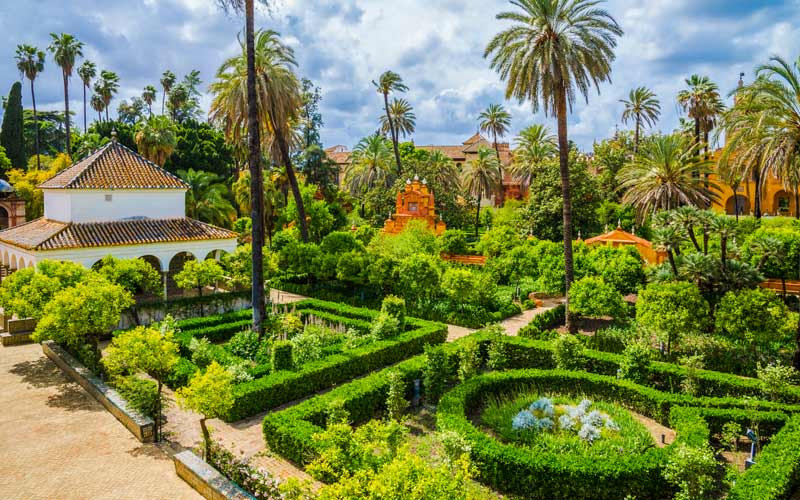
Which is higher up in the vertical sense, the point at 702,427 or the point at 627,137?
the point at 627,137

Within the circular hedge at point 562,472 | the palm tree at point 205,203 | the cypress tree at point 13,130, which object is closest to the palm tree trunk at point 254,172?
the circular hedge at point 562,472

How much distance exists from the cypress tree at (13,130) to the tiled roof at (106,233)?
37.6 meters

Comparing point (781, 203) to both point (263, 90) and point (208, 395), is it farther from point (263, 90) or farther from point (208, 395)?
point (208, 395)

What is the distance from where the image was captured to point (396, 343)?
63.1 feet

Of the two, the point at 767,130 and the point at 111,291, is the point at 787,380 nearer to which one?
the point at 767,130

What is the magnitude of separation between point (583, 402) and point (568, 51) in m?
13.9

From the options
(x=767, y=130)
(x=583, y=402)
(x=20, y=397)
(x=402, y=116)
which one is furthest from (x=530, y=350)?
(x=402, y=116)

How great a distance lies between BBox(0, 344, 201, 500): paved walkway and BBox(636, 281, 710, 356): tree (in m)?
15.4

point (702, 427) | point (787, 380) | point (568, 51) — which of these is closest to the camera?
point (702, 427)

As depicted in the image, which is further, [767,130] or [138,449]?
[767,130]

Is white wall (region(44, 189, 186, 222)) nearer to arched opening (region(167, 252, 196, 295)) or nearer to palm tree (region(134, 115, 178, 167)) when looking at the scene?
arched opening (region(167, 252, 196, 295))

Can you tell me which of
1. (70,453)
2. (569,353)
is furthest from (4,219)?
(569,353)

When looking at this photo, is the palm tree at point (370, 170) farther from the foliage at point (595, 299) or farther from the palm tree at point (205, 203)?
the foliage at point (595, 299)

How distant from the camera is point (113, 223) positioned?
25.5 metres
